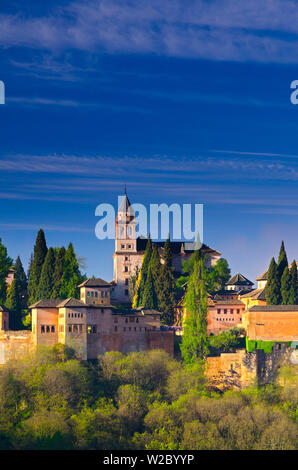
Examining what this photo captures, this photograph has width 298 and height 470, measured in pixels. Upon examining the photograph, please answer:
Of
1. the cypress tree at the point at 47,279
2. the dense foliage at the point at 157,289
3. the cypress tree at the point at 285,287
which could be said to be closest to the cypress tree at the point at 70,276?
the cypress tree at the point at 47,279

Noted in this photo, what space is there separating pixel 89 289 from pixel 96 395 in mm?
8749

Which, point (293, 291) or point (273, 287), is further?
point (273, 287)

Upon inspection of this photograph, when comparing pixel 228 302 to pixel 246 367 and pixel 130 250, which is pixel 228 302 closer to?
Result: pixel 246 367

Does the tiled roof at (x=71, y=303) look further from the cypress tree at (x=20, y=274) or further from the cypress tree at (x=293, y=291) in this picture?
the cypress tree at (x=293, y=291)

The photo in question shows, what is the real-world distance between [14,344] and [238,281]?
88.3ft

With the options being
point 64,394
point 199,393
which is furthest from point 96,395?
point 199,393

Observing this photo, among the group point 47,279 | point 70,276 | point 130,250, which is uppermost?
point 130,250

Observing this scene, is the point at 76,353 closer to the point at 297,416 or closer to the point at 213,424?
the point at 213,424

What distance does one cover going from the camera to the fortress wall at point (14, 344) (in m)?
71.4

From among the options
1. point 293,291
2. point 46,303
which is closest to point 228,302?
point 293,291

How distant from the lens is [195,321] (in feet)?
246

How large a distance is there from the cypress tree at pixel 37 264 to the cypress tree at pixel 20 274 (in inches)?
83.4

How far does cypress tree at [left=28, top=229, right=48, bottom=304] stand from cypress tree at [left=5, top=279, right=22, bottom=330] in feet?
3.48
